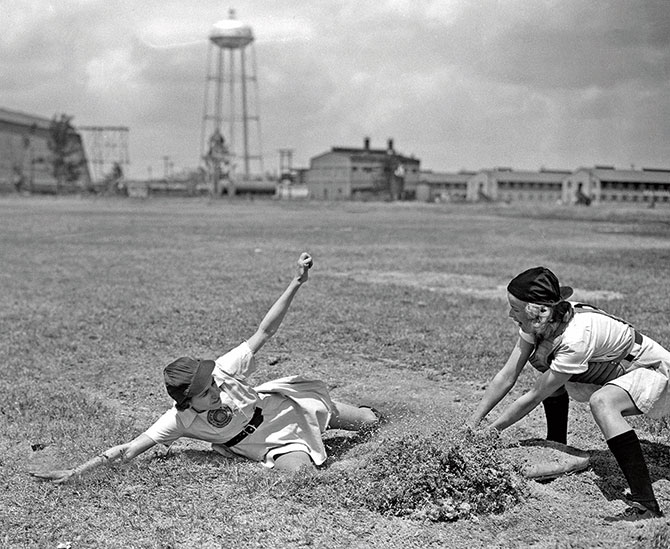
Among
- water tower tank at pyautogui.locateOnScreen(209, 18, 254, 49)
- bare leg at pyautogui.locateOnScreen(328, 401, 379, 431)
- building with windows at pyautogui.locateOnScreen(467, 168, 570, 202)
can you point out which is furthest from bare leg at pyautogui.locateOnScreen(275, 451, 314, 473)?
water tower tank at pyautogui.locateOnScreen(209, 18, 254, 49)

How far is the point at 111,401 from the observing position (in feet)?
21.1

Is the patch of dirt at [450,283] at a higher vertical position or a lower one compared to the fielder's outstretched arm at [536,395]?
lower

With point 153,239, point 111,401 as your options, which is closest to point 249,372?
point 111,401

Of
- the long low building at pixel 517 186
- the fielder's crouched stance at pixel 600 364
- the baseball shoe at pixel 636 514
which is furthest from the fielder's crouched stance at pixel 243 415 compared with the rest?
the long low building at pixel 517 186

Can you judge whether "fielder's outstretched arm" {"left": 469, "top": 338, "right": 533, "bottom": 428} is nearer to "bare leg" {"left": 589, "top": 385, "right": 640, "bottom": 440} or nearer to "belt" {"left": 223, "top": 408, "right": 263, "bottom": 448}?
"bare leg" {"left": 589, "top": 385, "right": 640, "bottom": 440}

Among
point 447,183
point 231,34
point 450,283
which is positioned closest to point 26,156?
point 231,34

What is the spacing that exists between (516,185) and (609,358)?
324ft

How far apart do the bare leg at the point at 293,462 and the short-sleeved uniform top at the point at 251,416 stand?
0.11ft

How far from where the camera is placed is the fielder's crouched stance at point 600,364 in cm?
406

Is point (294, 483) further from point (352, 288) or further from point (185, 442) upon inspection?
point (352, 288)

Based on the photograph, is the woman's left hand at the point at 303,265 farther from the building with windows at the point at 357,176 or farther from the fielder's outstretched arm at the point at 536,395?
the building with windows at the point at 357,176

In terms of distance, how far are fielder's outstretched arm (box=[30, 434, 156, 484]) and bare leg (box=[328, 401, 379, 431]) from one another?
3.94ft

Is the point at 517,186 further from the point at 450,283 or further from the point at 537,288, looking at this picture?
the point at 537,288

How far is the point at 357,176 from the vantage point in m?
110
